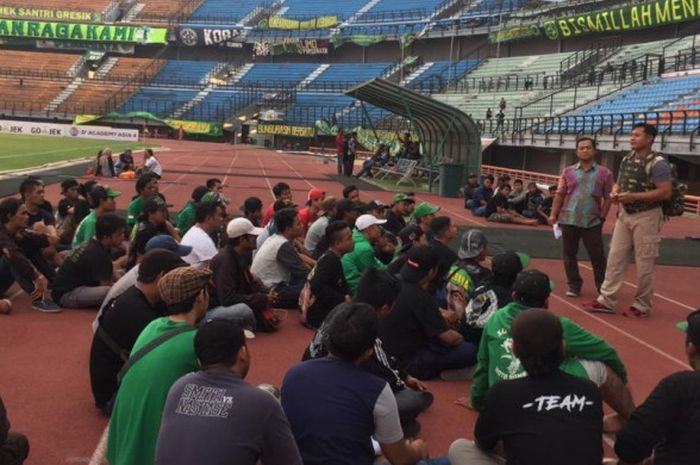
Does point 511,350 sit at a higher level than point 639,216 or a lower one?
lower

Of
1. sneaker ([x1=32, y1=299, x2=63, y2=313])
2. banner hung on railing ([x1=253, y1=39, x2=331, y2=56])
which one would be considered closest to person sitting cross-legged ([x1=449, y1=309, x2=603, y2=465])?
sneaker ([x1=32, y1=299, x2=63, y2=313])

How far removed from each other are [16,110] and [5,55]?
13.6m

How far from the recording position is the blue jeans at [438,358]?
561 cm

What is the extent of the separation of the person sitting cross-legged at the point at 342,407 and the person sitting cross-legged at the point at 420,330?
6.37 ft

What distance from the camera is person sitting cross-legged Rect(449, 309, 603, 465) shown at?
2.96m

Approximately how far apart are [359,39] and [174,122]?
19.8m

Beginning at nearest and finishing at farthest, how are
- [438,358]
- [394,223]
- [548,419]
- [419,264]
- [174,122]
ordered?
1. [548,419]
2. [419,264]
3. [438,358]
4. [394,223]
5. [174,122]

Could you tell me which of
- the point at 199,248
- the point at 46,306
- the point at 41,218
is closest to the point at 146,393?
the point at 199,248

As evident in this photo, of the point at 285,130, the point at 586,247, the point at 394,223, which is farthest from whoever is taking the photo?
the point at 285,130

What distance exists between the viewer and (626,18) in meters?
41.7

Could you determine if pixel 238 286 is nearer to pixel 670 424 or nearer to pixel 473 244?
pixel 473 244

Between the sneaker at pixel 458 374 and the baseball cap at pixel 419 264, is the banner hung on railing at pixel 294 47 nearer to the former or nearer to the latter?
the sneaker at pixel 458 374

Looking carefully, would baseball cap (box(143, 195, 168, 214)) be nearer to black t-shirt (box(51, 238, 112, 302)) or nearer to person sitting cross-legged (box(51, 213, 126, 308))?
person sitting cross-legged (box(51, 213, 126, 308))

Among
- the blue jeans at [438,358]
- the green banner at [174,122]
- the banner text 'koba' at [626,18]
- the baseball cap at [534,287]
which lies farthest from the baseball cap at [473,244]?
the green banner at [174,122]
